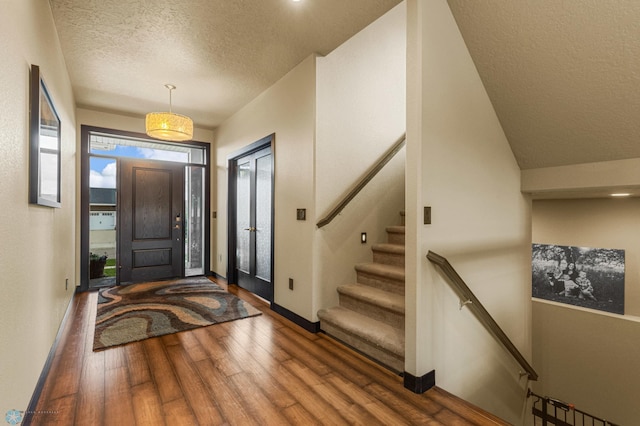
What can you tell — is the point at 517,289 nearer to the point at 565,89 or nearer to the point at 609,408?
the point at 565,89

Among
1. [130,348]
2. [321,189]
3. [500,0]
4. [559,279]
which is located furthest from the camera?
[559,279]

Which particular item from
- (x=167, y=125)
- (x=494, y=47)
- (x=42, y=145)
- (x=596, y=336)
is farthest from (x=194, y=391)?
(x=596, y=336)

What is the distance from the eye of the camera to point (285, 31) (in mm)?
2627

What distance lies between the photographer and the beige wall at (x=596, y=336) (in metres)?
3.62

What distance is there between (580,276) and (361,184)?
381 centimetres

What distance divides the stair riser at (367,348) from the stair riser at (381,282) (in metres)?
0.56

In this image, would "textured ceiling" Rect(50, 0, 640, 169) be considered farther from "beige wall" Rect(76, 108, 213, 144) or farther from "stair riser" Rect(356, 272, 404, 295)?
"stair riser" Rect(356, 272, 404, 295)

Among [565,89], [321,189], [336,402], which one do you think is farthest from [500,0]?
[336,402]

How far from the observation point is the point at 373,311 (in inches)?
106

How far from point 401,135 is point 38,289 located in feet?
11.7

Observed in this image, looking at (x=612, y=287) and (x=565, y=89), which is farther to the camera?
(x=612, y=287)

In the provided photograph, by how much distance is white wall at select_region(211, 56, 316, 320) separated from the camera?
118 inches

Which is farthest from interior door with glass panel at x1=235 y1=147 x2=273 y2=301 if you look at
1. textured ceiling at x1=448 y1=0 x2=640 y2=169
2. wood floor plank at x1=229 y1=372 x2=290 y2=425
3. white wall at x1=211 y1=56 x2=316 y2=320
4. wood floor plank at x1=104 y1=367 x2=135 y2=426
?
textured ceiling at x1=448 y1=0 x2=640 y2=169

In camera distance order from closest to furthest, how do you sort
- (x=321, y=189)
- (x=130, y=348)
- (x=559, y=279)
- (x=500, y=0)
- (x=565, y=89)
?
(x=500, y=0) → (x=565, y=89) → (x=130, y=348) → (x=321, y=189) → (x=559, y=279)
